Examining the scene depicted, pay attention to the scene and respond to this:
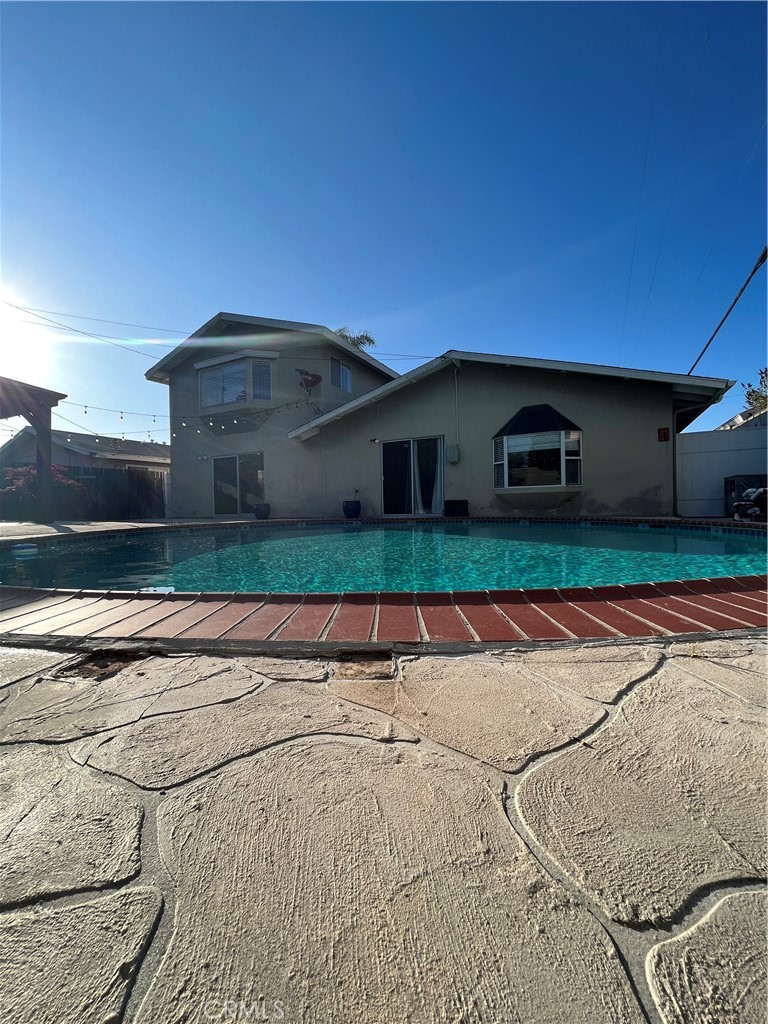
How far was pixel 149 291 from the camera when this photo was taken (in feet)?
37.4

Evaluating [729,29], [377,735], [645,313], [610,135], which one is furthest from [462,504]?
[645,313]

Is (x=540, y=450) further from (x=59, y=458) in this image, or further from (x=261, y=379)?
(x=59, y=458)

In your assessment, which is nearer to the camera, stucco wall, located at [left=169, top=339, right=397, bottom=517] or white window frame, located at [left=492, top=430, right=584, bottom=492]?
white window frame, located at [left=492, top=430, right=584, bottom=492]

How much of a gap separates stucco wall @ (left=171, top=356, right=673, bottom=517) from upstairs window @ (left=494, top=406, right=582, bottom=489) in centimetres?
25

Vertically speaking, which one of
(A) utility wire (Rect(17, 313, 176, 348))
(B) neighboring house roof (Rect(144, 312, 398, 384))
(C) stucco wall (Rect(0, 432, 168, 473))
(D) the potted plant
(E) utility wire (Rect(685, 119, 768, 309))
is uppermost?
(E) utility wire (Rect(685, 119, 768, 309))

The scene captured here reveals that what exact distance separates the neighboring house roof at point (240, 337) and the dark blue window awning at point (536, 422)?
5664 mm

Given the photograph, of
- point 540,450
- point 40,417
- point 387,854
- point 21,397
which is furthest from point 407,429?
point 387,854

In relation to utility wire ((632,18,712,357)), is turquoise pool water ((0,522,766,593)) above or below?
below

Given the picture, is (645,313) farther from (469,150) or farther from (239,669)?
(239,669)

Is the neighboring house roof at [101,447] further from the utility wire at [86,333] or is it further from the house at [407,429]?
the house at [407,429]

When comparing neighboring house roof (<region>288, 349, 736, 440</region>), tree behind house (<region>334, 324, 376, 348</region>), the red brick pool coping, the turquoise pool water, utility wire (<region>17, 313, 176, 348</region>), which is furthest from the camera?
tree behind house (<region>334, 324, 376, 348</region>)

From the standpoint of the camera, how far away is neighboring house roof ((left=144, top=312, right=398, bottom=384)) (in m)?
11.1

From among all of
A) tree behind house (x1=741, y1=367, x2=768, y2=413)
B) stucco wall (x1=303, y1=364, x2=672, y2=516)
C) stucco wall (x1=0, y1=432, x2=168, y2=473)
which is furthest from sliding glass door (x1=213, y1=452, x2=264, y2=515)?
tree behind house (x1=741, y1=367, x2=768, y2=413)

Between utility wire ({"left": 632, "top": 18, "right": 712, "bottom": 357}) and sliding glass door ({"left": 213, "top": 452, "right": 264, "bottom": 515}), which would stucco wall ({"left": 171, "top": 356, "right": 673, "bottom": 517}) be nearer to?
sliding glass door ({"left": 213, "top": 452, "right": 264, "bottom": 515})
